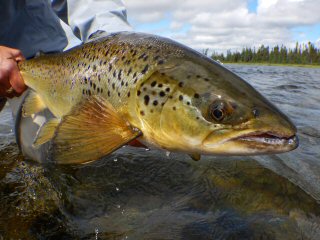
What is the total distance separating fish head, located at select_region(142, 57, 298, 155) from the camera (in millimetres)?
1926

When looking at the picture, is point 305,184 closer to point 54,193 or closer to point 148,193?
point 148,193

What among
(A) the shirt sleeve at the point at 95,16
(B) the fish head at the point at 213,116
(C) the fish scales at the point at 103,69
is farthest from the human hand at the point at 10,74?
(B) the fish head at the point at 213,116

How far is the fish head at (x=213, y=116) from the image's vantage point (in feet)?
6.32

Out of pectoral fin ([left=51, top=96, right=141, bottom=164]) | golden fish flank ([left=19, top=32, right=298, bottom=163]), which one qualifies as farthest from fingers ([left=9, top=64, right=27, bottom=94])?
pectoral fin ([left=51, top=96, right=141, bottom=164])

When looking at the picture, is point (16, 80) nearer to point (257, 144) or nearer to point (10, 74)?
point (10, 74)

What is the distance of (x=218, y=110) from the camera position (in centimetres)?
203

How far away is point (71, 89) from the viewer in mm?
2859

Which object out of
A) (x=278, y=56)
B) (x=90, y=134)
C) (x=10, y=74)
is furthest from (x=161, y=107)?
(x=278, y=56)

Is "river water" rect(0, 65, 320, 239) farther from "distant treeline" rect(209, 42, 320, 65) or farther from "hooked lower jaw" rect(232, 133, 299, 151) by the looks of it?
"distant treeline" rect(209, 42, 320, 65)

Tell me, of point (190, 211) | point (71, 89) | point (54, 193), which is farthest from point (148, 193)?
point (71, 89)

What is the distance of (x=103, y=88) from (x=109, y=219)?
3.71ft

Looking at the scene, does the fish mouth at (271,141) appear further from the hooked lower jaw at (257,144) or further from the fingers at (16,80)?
the fingers at (16,80)

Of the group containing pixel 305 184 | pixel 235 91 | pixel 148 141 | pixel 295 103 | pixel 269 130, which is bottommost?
pixel 295 103

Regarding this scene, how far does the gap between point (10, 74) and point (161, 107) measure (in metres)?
1.73
